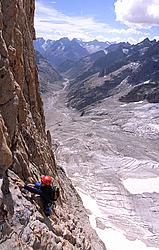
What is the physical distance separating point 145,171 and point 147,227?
28.0 meters

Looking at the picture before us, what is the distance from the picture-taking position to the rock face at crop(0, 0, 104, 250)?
14.0m

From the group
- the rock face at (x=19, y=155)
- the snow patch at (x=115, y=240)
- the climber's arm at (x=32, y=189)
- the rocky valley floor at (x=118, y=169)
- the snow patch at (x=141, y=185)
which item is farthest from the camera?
the snow patch at (x=141, y=185)

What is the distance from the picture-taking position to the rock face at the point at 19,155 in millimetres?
14039

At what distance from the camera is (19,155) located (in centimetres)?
1669

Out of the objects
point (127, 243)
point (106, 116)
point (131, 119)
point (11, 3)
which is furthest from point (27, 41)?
point (106, 116)

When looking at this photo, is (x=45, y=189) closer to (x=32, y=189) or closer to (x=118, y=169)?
(x=32, y=189)

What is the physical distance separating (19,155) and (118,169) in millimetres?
60484

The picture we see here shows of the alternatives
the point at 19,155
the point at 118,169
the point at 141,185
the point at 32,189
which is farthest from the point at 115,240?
the point at 118,169

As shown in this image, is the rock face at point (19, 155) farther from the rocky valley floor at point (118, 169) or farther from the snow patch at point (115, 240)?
the rocky valley floor at point (118, 169)

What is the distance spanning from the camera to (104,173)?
71.4 metres

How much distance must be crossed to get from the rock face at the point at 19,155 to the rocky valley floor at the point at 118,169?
17.9 metres

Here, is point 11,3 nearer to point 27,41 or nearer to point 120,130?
point 27,41

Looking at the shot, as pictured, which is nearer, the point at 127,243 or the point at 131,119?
the point at 127,243

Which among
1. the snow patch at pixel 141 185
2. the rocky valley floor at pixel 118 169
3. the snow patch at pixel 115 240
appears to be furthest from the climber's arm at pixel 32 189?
the snow patch at pixel 141 185
